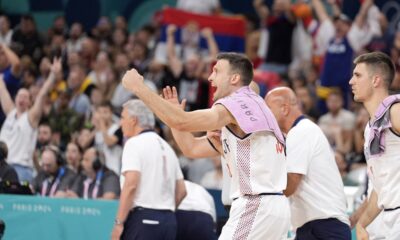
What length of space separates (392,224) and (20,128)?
683 centimetres

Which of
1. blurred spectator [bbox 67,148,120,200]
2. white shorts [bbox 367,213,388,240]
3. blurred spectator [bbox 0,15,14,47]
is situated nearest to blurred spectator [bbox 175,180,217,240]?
blurred spectator [bbox 67,148,120,200]

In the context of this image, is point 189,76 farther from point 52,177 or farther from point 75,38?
point 52,177

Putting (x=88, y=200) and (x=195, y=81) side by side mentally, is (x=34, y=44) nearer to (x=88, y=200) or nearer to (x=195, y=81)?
(x=195, y=81)

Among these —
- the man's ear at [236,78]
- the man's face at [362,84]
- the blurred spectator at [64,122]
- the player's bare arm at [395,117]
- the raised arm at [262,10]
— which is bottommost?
the blurred spectator at [64,122]

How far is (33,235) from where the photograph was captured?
11.4m

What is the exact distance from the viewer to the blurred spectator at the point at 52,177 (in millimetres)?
12558

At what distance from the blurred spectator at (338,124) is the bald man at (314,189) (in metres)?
5.92

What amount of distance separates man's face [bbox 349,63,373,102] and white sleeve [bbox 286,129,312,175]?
0.80 metres

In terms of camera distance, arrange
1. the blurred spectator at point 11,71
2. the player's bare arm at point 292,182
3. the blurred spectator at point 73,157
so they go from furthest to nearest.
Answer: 1. the blurred spectator at point 11,71
2. the blurred spectator at point 73,157
3. the player's bare arm at point 292,182

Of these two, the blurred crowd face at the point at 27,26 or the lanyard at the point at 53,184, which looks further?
the blurred crowd face at the point at 27,26

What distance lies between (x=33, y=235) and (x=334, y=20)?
763 centimetres

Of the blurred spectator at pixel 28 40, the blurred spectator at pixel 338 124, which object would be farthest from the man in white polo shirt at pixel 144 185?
the blurred spectator at pixel 28 40

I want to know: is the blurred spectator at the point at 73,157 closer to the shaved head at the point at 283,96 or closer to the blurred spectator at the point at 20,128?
the blurred spectator at the point at 20,128

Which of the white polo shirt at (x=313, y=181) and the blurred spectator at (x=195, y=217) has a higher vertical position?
the white polo shirt at (x=313, y=181)
